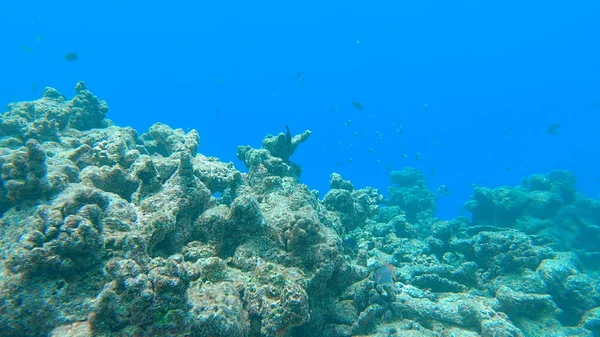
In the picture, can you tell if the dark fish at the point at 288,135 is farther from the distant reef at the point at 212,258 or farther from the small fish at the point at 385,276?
the small fish at the point at 385,276

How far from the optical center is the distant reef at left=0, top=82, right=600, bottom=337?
139 inches

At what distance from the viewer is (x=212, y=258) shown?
482cm

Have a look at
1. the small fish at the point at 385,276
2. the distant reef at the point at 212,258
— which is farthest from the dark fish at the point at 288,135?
the small fish at the point at 385,276

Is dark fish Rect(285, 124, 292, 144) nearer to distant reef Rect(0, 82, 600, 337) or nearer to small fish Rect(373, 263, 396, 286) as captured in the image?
distant reef Rect(0, 82, 600, 337)

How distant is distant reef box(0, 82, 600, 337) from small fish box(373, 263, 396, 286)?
0.05 metres

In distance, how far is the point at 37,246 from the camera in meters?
3.71

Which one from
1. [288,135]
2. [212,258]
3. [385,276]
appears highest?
[288,135]

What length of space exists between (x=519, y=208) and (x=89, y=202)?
61.7ft

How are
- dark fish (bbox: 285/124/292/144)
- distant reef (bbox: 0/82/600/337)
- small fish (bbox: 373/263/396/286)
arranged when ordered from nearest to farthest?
distant reef (bbox: 0/82/600/337) < small fish (bbox: 373/263/396/286) < dark fish (bbox: 285/124/292/144)

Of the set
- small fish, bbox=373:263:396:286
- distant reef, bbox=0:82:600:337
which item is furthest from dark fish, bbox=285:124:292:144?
small fish, bbox=373:263:396:286

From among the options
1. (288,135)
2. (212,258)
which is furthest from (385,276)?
(288,135)

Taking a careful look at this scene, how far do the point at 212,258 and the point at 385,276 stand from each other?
4.09m

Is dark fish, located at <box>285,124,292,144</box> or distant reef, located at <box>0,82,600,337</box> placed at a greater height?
dark fish, located at <box>285,124,292,144</box>

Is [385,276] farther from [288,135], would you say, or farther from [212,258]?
[288,135]
